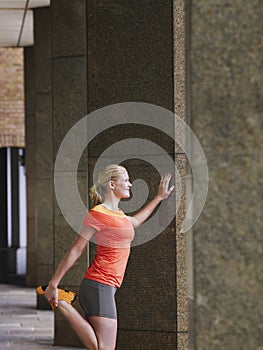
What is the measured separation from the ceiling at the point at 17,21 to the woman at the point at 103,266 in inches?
361

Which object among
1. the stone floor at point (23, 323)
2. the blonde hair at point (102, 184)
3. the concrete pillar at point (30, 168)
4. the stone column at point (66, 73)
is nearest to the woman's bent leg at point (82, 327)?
the blonde hair at point (102, 184)

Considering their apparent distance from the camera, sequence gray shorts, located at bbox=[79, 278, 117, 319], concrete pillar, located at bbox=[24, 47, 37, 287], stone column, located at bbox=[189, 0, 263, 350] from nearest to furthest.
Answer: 1. stone column, located at bbox=[189, 0, 263, 350]
2. gray shorts, located at bbox=[79, 278, 117, 319]
3. concrete pillar, located at bbox=[24, 47, 37, 287]

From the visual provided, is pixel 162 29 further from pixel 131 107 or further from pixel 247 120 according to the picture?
pixel 247 120

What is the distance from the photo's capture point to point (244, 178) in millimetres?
3418

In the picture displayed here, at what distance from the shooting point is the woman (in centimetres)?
664

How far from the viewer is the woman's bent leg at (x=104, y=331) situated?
22.2ft

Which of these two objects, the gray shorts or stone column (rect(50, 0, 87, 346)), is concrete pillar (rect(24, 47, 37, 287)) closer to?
stone column (rect(50, 0, 87, 346))

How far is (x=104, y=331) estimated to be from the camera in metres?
6.80

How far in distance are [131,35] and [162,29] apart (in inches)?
11.1

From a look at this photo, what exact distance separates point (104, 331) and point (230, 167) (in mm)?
3592

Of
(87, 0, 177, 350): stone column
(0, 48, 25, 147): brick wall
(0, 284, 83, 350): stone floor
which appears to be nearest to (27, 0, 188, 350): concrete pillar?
(87, 0, 177, 350): stone column

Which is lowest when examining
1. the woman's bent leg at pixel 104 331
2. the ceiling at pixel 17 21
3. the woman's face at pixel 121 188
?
the woman's bent leg at pixel 104 331

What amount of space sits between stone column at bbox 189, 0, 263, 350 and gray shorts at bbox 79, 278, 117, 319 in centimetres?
333

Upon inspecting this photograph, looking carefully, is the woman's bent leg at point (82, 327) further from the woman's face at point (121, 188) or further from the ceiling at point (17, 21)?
the ceiling at point (17, 21)
